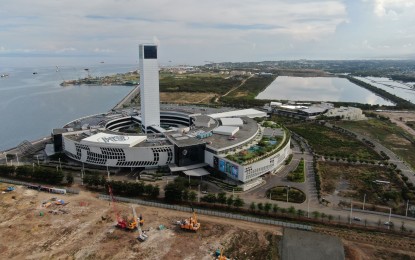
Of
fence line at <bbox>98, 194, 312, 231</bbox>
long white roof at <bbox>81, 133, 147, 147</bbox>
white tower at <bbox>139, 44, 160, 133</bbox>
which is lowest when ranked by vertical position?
fence line at <bbox>98, 194, 312, 231</bbox>

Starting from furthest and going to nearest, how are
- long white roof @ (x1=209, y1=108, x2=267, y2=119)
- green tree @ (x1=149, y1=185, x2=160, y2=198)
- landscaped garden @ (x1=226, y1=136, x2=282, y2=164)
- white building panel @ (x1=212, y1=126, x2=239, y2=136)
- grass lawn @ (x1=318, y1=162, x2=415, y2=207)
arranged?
long white roof @ (x1=209, y1=108, x2=267, y2=119), white building panel @ (x1=212, y1=126, x2=239, y2=136), landscaped garden @ (x1=226, y1=136, x2=282, y2=164), grass lawn @ (x1=318, y1=162, x2=415, y2=207), green tree @ (x1=149, y1=185, x2=160, y2=198)

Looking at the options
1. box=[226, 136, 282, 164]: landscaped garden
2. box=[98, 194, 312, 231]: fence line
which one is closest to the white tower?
box=[226, 136, 282, 164]: landscaped garden

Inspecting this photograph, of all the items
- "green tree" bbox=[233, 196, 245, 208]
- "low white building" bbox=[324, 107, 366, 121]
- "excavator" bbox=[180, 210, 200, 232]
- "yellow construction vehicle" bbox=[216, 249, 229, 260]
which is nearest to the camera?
"yellow construction vehicle" bbox=[216, 249, 229, 260]

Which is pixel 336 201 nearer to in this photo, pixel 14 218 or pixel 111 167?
pixel 111 167

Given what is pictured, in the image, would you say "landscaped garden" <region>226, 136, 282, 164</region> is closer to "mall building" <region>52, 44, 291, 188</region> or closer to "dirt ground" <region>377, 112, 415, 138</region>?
"mall building" <region>52, 44, 291, 188</region>

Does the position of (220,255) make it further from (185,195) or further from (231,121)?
(231,121)

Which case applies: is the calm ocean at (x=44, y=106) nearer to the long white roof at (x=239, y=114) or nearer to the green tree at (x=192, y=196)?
the long white roof at (x=239, y=114)

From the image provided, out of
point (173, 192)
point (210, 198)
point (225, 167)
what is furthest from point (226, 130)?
point (173, 192)
